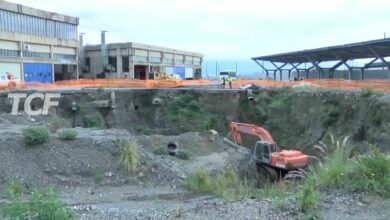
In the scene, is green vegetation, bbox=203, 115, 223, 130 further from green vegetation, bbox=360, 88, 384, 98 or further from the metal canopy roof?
the metal canopy roof

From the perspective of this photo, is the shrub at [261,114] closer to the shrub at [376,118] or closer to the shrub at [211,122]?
the shrub at [211,122]

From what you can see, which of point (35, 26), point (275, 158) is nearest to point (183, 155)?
point (275, 158)

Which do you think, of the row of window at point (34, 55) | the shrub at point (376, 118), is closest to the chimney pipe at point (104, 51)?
the row of window at point (34, 55)

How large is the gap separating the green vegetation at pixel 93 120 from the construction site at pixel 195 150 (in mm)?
126

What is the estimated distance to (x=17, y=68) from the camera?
197 feet

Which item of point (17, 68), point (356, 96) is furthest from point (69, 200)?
point (17, 68)

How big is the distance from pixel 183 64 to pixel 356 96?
7673cm

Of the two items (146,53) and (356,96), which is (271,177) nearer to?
(356,96)

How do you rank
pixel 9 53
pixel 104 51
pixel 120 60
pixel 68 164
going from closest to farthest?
1. pixel 68 164
2. pixel 9 53
3. pixel 104 51
4. pixel 120 60

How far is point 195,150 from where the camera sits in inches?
879

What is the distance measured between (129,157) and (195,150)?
6699 millimetres

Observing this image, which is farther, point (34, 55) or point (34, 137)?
point (34, 55)

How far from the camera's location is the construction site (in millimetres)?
7844

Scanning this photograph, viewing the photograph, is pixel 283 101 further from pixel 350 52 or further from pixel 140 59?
pixel 140 59
